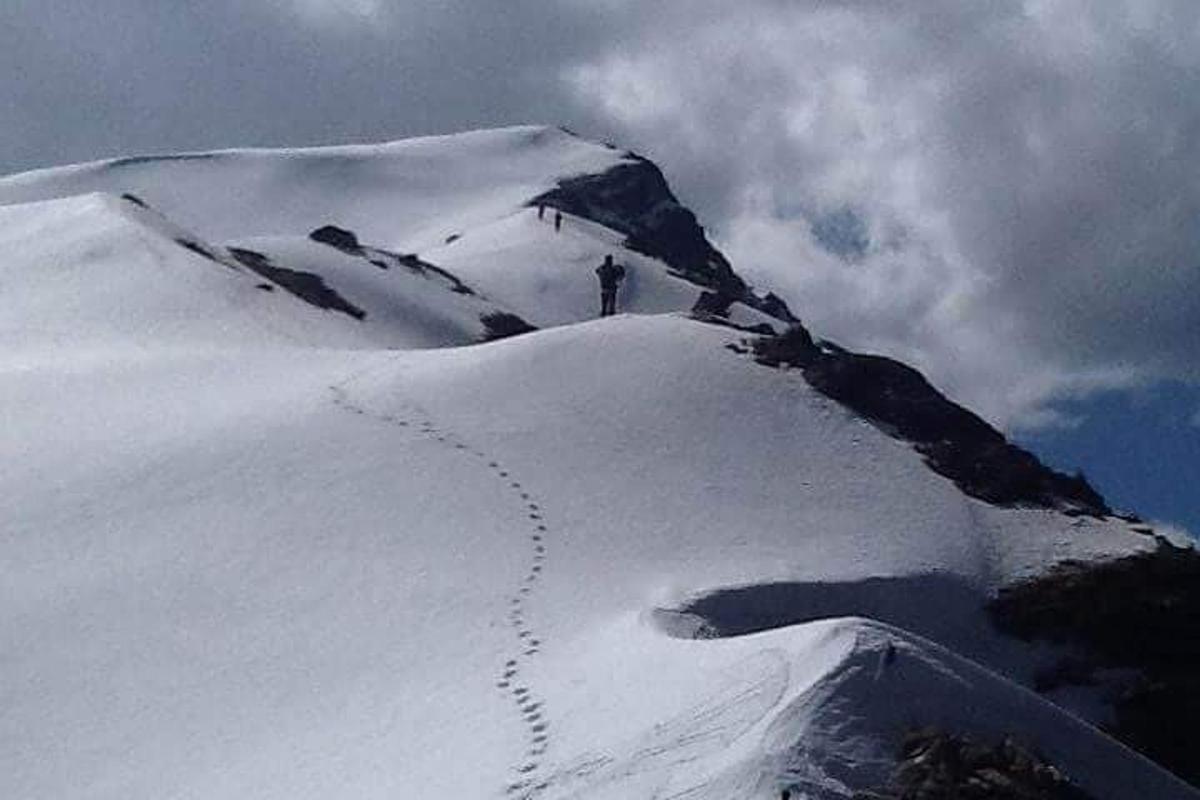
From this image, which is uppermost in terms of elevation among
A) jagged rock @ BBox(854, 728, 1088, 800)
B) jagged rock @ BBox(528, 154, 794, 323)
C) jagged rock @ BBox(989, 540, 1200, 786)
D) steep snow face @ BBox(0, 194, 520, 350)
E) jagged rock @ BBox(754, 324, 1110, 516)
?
jagged rock @ BBox(528, 154, 794, 323)

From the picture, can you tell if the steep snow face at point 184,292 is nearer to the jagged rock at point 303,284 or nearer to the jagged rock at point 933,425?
the jagged rock at point 303,284

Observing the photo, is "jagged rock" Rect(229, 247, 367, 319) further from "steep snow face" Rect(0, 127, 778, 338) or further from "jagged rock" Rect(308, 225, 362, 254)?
"jagged rock" Rect(308, 225, 362, 254)

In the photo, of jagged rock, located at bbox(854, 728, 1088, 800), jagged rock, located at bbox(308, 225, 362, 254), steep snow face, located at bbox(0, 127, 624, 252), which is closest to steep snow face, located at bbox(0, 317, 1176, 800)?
jagged rock, located at bbox(854, 728, 1088, 800)

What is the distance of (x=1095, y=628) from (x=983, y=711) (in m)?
13.9

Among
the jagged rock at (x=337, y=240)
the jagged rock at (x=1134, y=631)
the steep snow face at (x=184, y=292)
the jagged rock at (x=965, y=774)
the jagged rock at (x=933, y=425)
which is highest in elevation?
the jagged rock at (x=337, y=240)

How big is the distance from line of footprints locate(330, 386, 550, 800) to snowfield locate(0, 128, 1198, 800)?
61 millimetres

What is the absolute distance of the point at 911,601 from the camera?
26.2m

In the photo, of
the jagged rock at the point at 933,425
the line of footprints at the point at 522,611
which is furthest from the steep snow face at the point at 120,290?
the jagged rock at the point at 933,425

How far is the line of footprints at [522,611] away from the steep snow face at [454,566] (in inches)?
2.4

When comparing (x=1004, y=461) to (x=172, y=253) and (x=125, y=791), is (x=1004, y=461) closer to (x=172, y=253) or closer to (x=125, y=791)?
(x=125, y=791)

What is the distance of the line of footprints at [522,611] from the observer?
45.6 feet

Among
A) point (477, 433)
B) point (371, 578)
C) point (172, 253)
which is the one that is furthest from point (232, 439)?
point (172, 253)

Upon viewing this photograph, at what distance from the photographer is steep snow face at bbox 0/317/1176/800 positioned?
14.1 meters

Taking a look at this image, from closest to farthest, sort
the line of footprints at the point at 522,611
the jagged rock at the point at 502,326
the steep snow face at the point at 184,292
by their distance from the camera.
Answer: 1. the line of footprints at the point at 522,611
2. the steep snow face at the point at 184,292
3. the jagged rock at the point at 502,326
